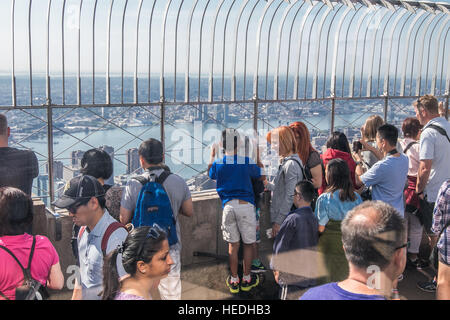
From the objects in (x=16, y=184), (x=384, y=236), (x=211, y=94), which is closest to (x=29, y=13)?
(x=16, y=184)

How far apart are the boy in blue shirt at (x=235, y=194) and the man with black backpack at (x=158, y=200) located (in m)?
0.68

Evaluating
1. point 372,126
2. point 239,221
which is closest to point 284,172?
point 239,221

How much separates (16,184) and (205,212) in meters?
2.17

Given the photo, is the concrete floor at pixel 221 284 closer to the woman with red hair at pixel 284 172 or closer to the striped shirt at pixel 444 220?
the woman with red hair at pixel 284 172

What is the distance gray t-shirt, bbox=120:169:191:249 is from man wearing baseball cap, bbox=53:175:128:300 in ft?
2.11

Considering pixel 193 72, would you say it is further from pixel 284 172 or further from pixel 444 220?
pixel 444 220

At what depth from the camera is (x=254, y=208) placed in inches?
195

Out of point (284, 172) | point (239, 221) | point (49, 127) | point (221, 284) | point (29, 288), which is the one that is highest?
point (49, 127)

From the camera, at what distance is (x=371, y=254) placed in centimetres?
215

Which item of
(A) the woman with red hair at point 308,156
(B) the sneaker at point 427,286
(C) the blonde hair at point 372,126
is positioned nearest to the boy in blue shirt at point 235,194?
(A) the woman with red hair at point 308,156

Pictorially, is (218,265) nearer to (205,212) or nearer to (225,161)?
(205,212)

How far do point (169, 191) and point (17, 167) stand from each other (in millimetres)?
1280

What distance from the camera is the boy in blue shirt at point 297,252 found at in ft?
12.3

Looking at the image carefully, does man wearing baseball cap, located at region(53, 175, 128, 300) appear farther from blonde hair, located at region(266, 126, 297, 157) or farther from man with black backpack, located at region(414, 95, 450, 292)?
man with black backpack, located at region(414, 95, 450, 292)
